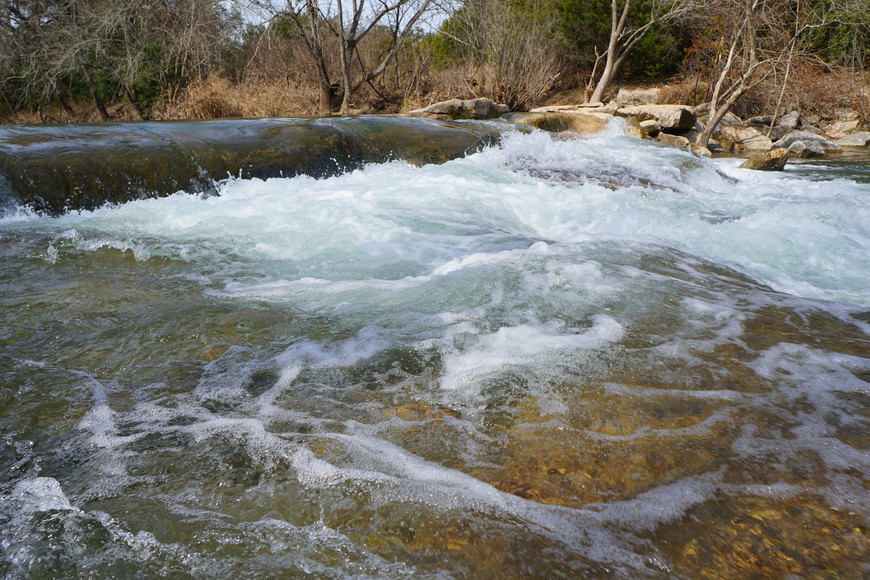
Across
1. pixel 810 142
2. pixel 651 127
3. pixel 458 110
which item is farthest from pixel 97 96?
pixel 810 142

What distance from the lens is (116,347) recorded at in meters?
2.26

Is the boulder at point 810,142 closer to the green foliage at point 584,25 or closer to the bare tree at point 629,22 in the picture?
the bare tree at point 629,22

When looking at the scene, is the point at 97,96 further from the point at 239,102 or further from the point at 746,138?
the point at 746,138

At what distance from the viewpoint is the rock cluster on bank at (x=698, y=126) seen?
11227mm

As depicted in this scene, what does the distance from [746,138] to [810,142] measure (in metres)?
1.91

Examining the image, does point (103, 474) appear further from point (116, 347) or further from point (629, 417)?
point (629, 417)

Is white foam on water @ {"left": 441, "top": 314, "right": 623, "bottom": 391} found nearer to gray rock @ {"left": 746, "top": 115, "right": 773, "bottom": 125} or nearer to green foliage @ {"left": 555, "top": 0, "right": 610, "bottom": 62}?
gray rock @ {"left": 746, "top": 115, "right": 773, "bottom": 125}

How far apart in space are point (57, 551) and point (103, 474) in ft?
0.96

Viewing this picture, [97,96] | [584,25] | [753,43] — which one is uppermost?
[584,25]

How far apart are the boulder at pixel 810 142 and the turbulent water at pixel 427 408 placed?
33.9ft

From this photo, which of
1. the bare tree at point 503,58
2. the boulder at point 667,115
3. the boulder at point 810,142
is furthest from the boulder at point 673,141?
the bare tree at point 503,58

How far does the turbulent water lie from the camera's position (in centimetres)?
128

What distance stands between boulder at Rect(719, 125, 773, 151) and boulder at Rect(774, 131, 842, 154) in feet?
1.02

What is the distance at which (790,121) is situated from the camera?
46.3 feet
